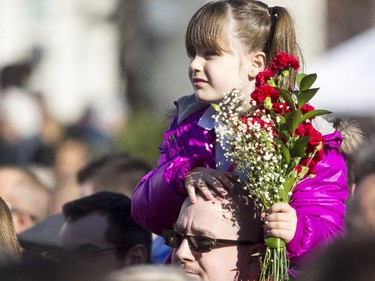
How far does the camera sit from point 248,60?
5.19 metres

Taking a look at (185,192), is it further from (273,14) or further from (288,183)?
(273,14)

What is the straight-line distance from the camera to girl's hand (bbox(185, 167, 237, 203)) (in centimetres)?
503

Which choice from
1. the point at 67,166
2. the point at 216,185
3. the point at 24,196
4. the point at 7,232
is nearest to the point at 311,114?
the point at 216,185

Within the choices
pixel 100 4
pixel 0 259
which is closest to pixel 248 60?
pixel 0 259

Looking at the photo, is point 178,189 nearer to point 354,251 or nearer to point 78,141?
point 354,251

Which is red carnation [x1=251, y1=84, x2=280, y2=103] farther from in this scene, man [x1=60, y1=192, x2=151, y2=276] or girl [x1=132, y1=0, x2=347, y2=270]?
man [x1=60, y1=192, x2=151, y2=276]

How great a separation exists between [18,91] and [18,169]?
7.80m

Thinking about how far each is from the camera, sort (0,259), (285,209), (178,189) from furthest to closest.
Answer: (178,189), (285,209), (0,259)

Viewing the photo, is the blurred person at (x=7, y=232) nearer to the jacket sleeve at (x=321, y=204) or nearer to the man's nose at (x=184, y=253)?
the man's nose at (x=184, y=253)

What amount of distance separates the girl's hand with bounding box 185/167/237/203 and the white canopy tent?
6443 mm

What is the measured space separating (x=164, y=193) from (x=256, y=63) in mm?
585

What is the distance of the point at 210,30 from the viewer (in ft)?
16.9

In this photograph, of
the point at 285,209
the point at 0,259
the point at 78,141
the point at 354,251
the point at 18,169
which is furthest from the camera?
the point at 78,141

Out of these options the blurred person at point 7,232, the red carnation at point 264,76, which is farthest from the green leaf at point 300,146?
the blurred person at point 7,232
